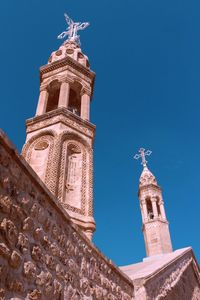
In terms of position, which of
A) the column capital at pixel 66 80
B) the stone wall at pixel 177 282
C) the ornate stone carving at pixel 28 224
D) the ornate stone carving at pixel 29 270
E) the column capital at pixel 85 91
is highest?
the column capital at pixel 66 80

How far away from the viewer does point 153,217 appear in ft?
75.8

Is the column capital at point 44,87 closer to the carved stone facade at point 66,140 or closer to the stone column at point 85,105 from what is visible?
the carved stone facade at point 66,140

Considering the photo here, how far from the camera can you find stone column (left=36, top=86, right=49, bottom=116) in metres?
13.1

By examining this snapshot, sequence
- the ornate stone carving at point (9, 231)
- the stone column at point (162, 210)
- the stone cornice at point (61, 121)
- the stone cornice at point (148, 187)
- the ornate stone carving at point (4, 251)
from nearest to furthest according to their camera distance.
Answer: the ornate stone carving at point (4, 251) < the ornate stone carving at point (9, 231) < the stone cornice at point (61, 121) < the stone column at point (162, 210) < the stone cornice at point (148, 187)

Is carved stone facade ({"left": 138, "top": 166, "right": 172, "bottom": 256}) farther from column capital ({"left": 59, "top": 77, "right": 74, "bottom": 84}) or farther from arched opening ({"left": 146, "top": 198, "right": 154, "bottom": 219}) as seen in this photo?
column capital ({"left": 59, "top": 77, "right": 74, "bottom": 84})

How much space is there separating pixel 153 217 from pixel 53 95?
12826 mm

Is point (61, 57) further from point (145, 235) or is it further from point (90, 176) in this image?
point (145, 235)

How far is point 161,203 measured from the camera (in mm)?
23844

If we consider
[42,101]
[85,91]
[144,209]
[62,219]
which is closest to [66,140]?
[42,101]

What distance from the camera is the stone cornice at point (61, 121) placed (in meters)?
12.0

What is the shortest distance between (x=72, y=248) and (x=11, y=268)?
144cm

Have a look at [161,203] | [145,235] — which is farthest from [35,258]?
[161,203]

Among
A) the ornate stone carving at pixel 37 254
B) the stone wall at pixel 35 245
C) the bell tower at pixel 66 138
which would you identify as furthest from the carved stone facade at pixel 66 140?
the ornate stone carving at pixel 37 254

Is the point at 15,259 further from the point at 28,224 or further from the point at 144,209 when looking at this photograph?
the point at 144,209
